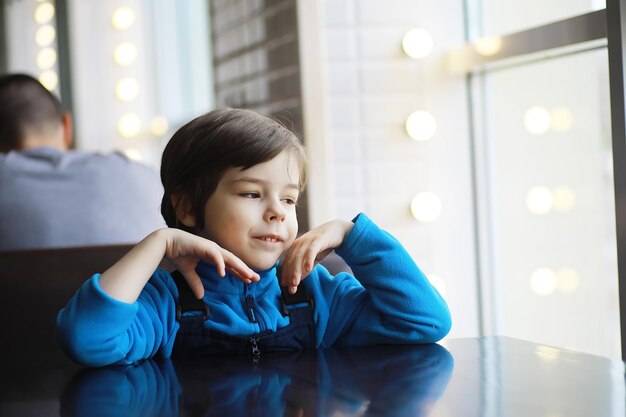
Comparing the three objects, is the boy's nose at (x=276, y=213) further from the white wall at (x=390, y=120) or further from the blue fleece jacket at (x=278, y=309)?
the white wall at (x=390, y=120)

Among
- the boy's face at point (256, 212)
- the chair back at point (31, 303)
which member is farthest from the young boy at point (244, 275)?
the chair back at point (31, 303)

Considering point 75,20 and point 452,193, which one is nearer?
point 452,193

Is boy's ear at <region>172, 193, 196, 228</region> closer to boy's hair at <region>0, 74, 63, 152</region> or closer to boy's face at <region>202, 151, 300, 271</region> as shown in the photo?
boy's face at <region>202, 151, 300, 271</region>

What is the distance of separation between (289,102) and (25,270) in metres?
1.32

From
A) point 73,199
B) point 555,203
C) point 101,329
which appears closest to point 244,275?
point 101,329

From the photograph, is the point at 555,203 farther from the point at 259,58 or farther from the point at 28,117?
the point at 28,117

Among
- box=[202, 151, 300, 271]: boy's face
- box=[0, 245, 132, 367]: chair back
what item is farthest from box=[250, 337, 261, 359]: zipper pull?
box=[0, 245, 132, 367]: chair back

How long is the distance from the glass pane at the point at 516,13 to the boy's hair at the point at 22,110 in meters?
1.29

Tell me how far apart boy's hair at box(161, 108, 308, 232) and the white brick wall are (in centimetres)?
124

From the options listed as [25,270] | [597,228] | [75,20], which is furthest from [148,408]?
[75,20]

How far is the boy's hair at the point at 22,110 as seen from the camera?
2602mm

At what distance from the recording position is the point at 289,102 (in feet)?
8.85

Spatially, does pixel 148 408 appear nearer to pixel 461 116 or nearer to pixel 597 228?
Result: pixel 597 228

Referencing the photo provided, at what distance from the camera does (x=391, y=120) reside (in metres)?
2.56
